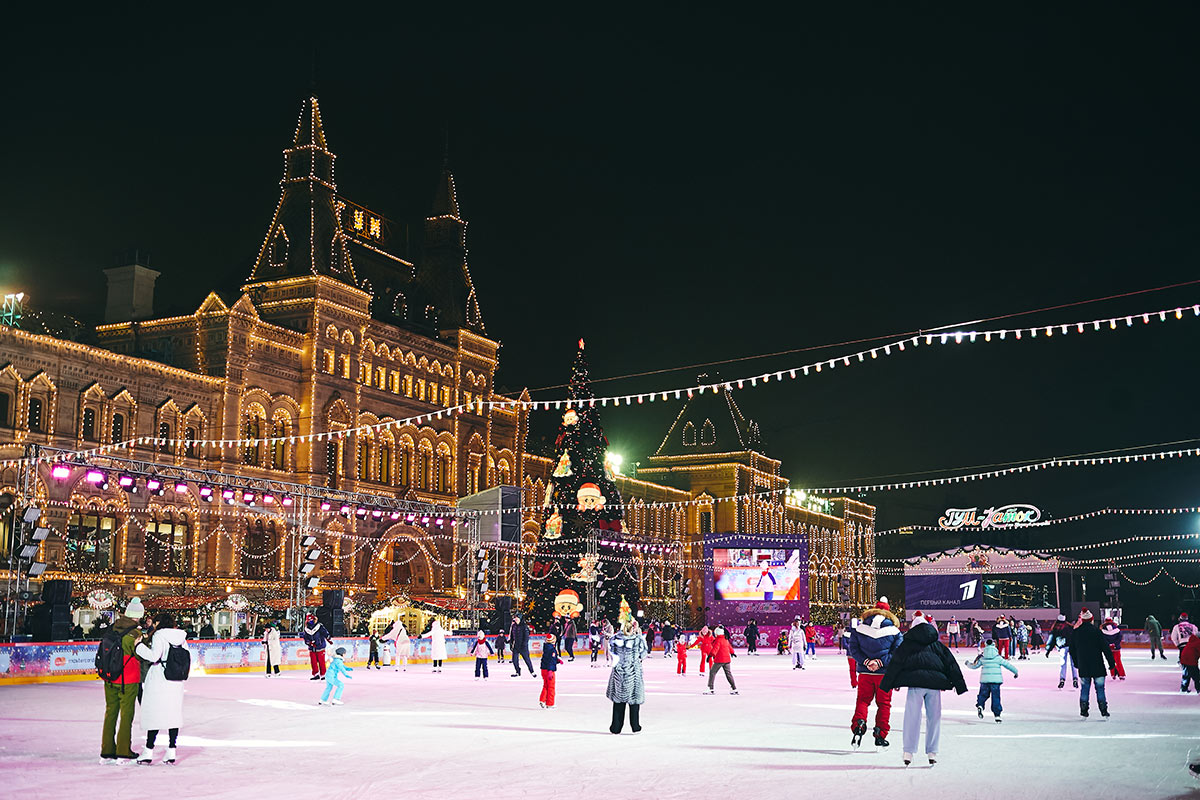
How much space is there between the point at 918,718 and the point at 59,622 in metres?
22.7

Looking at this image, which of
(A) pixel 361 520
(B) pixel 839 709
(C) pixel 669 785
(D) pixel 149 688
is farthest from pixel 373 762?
(A) pixel 361 520

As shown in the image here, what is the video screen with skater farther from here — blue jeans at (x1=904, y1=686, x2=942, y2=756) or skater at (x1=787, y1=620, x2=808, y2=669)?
blue jeans at (x1=904, y1=686, x2=942, y2=756)

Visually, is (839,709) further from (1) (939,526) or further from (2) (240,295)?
(1) (939,526)

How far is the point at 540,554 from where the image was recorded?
48031 mm

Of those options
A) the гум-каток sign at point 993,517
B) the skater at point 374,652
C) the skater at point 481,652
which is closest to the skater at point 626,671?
the skater at point 481,652

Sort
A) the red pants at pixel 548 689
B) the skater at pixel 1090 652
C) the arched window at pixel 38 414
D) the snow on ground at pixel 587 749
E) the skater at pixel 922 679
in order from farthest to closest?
the arched window at pixel 38 414
the red pants at pixel 548 689
the skater at pixel 1090 652
the skater at pixel 922 679
the snow on ground at pixel 587 749

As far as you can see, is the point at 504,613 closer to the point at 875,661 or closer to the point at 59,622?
the point at 59,622

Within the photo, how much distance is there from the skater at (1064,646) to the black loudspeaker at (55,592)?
69.8 ft

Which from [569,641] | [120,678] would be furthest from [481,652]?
[120,678]

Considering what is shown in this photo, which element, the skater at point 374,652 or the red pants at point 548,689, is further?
the skater at point 374,652

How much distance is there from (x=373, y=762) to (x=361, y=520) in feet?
133

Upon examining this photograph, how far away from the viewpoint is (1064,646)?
2902cm

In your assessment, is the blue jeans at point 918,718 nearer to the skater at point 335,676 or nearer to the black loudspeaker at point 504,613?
the skater at point 335,676

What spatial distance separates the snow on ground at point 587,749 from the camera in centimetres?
921
